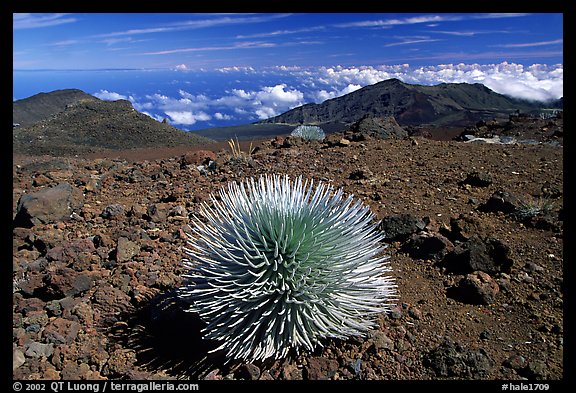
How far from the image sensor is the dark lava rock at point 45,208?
4.10 metres

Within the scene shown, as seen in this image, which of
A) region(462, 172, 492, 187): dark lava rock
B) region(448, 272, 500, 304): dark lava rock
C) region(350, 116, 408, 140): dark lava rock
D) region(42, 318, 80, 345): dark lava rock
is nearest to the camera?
region(42, 318, 80, 345): dark lava rock

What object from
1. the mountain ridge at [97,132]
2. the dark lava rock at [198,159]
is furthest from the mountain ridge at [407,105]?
the dark lava rock at [198,159]

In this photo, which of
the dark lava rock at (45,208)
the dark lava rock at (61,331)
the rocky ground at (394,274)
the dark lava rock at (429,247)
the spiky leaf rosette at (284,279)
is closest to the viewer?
the spiky leaf rosette at (284,279)

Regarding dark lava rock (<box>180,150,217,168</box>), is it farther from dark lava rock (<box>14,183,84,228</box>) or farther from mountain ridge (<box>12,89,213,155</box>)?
mountain ridge (<box>12,89,213,155</box>)

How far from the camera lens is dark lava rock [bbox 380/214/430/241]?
3418mm

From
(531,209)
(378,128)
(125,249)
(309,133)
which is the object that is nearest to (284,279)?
(125,249)

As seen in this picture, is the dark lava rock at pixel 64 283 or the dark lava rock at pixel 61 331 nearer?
the dark lava rock at pixel 61 331

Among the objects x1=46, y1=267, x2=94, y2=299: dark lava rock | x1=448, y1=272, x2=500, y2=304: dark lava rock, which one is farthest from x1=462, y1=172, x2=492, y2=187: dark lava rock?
x1=46, y1=267, x2=94, y2=299: dark lava rock

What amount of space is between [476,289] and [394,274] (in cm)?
54

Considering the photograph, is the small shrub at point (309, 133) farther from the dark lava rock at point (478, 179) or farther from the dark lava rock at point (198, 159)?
the dark lava rock at point (478, 179)

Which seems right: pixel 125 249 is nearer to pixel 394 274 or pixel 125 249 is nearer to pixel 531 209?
pixel 394 274

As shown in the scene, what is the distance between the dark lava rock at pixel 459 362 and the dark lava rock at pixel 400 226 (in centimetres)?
130

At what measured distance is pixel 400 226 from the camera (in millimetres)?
3451
